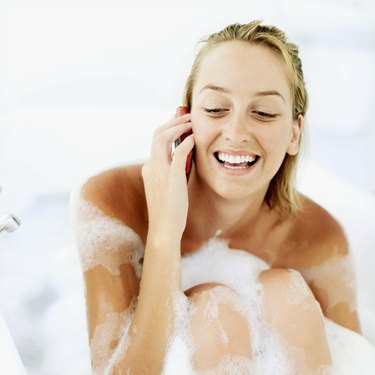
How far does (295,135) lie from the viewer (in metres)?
1.18

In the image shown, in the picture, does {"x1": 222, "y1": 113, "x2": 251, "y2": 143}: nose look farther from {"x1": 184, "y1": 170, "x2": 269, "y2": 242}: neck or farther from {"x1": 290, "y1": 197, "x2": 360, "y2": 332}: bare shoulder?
{"x1": 290, "y1": 197, "x2": 360, "y2": 332}: bare shoulder

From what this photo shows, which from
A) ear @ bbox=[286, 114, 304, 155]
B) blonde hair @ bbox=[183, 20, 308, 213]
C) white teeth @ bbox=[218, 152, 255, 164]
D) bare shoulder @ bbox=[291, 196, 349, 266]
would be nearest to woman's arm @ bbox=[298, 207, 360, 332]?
bare shoulder @ bbox=[291, 196, 349, 266]

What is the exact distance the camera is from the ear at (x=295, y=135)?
3.85 ft

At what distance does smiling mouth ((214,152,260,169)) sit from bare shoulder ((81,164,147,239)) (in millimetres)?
207

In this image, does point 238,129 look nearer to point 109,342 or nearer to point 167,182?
point 167,182

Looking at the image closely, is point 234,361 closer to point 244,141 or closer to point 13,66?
point 244,141

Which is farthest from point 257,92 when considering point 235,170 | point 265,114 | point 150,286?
point 150,286

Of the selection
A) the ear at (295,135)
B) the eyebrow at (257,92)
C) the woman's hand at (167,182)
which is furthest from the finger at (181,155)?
the ear at (295,135)

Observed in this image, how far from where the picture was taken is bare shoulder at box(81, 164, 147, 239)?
3.84 ft

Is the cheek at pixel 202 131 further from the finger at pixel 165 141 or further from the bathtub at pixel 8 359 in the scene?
the bathtub at pixel 8 359

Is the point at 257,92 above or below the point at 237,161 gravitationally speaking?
above

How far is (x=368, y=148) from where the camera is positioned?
6.38 feet

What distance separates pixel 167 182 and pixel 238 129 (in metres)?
0.16

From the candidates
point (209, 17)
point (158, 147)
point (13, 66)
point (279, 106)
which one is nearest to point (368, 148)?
point (209, 17)
